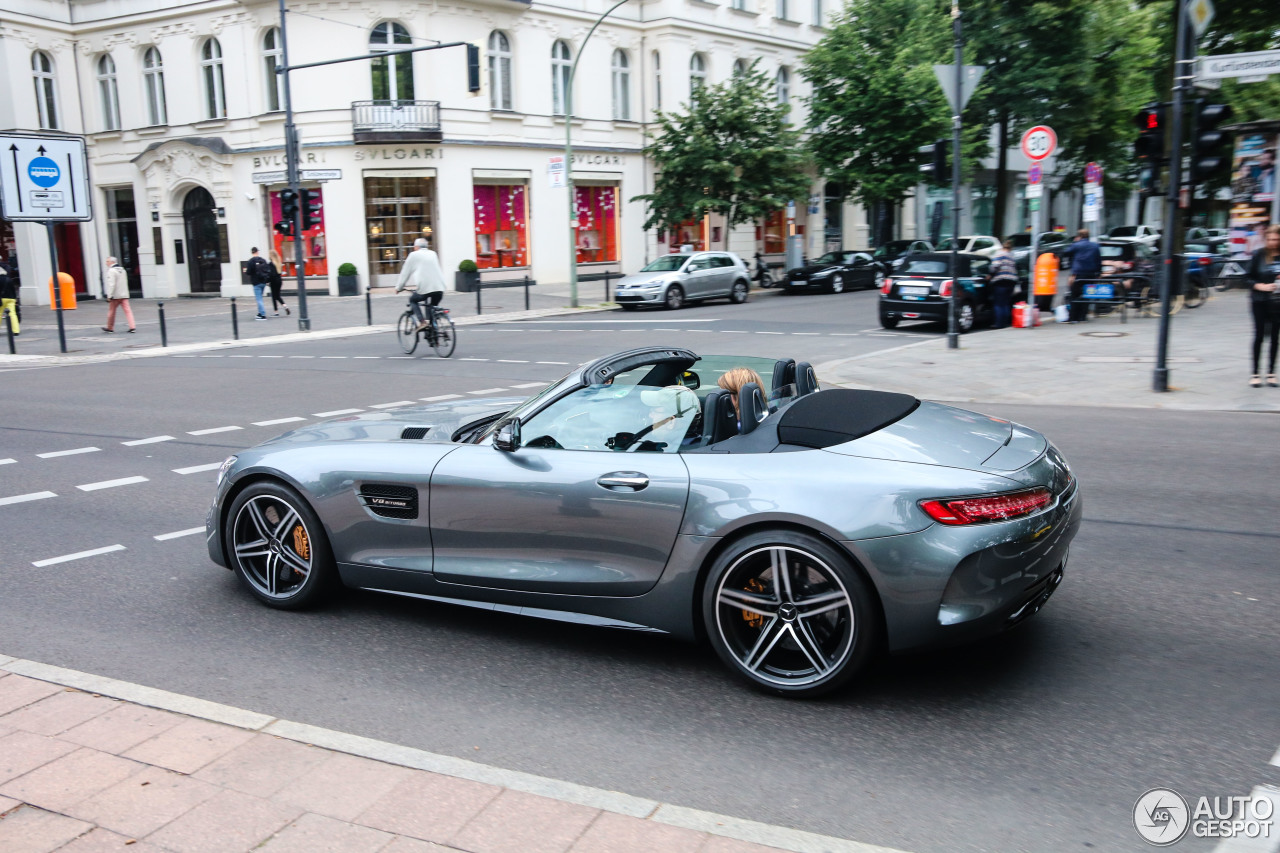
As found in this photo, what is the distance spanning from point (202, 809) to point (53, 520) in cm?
477

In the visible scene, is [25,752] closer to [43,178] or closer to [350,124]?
[43,178]

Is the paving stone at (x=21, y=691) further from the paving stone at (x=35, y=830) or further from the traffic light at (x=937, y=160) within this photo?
the traffic light at (x=937, y=160)

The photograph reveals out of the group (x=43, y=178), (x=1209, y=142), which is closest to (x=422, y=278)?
(x=43, y=178)

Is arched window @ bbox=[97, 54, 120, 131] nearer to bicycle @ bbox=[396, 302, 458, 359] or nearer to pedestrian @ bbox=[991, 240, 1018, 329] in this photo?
bicycle @ bbox=[396, 302, 458, 359]

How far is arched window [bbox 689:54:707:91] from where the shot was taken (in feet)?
134

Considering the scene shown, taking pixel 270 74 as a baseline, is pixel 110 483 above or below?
below

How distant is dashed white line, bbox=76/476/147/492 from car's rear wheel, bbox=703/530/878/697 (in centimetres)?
602

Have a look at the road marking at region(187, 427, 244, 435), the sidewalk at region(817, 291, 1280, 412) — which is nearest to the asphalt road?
the road marking at region(187, 427, 244, 435)

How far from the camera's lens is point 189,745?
3.74 m

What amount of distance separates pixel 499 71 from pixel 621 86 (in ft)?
18.6

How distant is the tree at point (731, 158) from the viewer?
1358 inches

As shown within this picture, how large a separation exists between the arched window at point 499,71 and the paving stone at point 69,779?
3396 centimetres

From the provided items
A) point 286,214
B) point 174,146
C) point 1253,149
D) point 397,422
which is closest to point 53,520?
point 397,422

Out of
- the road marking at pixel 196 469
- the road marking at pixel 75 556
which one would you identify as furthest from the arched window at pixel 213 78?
the road marking at pixel 75 556
